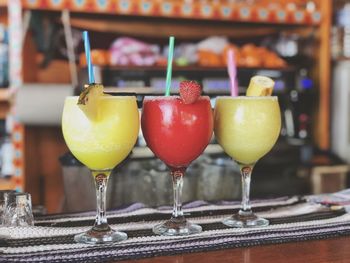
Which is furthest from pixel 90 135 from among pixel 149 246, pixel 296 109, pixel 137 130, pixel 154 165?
pixel 296 109

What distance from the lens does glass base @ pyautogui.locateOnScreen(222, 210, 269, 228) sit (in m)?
0.95

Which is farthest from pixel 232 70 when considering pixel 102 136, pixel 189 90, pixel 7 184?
pixel 7 184

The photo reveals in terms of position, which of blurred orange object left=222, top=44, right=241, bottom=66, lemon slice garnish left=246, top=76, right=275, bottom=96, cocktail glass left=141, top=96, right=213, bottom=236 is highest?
blurred orange object left=222, top=44, right=241, bottom=66

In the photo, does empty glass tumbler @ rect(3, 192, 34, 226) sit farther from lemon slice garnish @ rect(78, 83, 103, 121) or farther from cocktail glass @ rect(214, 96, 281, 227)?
cocktail glass @ rect(214, 96, 281, 227)

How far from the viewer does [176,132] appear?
0.91 metres

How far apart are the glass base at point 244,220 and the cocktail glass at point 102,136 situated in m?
0.21

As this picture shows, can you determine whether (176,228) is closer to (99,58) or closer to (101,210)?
(101,210)

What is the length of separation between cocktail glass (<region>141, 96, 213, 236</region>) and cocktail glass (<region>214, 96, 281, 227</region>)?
0.20ft

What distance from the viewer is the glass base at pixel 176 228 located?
2.91ft

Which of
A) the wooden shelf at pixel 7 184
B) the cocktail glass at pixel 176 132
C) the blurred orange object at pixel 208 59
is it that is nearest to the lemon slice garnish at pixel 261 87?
the cocktail glass at pixel 176 132

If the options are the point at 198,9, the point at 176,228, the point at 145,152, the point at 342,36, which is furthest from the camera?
the point at 342,36

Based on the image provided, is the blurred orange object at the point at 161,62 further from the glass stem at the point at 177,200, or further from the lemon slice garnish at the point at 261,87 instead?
the glass stem at the point at 177,200

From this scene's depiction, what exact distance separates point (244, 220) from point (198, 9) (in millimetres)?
2557

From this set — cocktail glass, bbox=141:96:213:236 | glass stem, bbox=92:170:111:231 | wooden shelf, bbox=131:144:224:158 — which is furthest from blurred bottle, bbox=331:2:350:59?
glass stem, bbox=92:170:111:231
